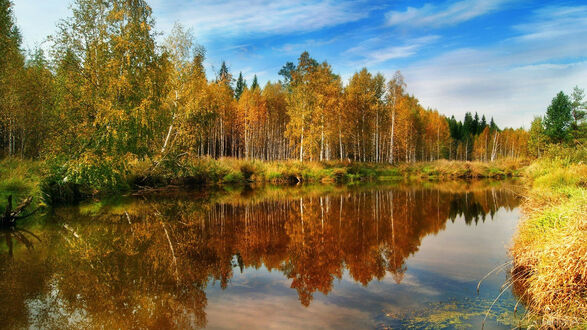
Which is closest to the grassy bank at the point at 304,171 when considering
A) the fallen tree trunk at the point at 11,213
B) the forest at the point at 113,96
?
the forest at the point at 113,96

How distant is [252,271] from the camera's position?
6840 mm

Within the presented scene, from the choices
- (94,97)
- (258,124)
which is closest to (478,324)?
(94,97)

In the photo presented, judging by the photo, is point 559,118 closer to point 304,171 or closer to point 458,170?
point 458,170

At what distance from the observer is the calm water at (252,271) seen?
4672mm

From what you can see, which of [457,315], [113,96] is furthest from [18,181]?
[457,315]

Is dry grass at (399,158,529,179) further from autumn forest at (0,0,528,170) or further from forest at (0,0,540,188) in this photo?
forest at (0,0,540,188)

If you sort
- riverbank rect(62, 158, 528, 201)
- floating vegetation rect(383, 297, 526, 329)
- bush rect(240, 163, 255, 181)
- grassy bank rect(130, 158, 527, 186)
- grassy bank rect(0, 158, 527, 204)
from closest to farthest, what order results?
1. floating vegetation rect(383, 297, 526, 329)
2. grassy bank rect(0, 158, 527, 204)
3. riverbank rect(62, 158, 528, 201)
4. grassy bank rect(130, 158, 527, 186)
5. bush rect(240, 163, 255, 181)

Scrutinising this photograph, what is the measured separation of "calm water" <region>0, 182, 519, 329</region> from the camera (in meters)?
4.67

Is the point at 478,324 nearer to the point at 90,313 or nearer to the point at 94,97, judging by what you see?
the point at 90,313

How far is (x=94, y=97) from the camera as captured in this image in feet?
51.0

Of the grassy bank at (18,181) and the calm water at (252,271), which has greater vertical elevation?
the grassy bank at (18,181)

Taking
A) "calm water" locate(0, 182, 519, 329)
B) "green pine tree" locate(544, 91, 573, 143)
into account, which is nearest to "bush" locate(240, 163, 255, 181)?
"calm water" locate(0, 182, 519, 329)

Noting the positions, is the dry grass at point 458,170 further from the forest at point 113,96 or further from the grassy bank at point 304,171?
the forest at point 113,96

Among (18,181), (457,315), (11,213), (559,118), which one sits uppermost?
(559,118)
